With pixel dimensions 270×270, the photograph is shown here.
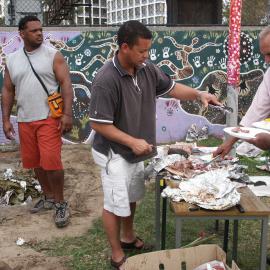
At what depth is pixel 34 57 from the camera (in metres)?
4.66

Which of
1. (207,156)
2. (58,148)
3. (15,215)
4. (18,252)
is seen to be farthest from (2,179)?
(207,156)

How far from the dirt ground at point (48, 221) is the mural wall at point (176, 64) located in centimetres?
177

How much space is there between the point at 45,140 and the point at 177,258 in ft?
7.63

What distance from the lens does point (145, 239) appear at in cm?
436

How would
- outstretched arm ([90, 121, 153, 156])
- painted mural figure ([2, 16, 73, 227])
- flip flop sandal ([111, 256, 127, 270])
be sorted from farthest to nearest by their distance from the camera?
1. painted mural figure ([2, 16, 73, 227])
2. flip flop sandal ([111, 256, 127, 270])
3. outstretched arm ([90, 121, 153, 156])

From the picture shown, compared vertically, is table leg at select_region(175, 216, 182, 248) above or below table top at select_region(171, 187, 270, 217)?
below

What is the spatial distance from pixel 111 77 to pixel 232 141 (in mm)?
1075

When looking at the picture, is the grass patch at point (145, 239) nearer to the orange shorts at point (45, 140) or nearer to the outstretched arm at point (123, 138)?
the orange shorts at point (45, 140)

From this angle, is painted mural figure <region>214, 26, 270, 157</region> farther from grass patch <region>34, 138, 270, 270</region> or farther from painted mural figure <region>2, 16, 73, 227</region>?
painted mural figure <region>2, 16, 73, 227</region>

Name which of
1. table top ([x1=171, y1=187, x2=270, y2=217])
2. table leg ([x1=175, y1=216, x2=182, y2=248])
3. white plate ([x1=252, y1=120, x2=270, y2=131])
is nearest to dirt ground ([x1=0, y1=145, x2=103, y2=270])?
table leg ([x1=175, y1=216, x2=182, y2=248])

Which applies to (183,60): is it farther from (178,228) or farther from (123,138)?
(178,228)

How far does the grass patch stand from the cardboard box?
1184 mm

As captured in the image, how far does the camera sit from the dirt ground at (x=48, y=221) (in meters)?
4.00

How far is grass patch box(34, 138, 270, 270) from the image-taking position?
3.95 meters
